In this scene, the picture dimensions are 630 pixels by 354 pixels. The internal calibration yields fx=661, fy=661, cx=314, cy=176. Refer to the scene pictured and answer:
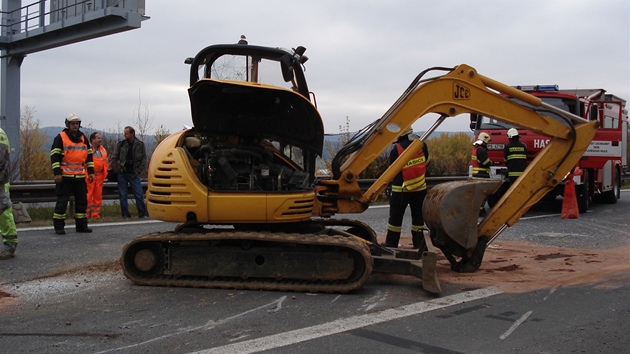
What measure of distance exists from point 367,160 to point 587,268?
3006mm

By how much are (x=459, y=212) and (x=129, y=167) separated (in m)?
8.15

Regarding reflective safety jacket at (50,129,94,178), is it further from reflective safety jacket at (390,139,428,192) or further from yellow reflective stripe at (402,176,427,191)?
yellow reflective stripe at (402,176,427,191)

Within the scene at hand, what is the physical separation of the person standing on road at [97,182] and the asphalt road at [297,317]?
5.88 metres

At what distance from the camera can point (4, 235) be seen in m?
8.03

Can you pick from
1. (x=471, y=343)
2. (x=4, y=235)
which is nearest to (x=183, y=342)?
(x=471, y=343)

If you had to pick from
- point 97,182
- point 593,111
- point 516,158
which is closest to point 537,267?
point 516,158

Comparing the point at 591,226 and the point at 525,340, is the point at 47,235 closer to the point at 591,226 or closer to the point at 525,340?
the point at 525,340

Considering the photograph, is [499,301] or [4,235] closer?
[499,301]

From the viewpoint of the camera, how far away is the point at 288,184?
6727mm

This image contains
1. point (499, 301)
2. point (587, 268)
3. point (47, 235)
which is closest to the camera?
point (499, 301)

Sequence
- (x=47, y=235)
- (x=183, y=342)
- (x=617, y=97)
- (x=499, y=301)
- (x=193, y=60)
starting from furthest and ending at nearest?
(x=617, y=97), (x=47, y=235), (x=193, y=60), (x=499, y=301), (x=183, y=342)

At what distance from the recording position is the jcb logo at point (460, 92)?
23.5ft

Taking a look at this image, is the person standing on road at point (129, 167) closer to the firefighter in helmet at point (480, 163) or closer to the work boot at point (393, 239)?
the work boot at point (393, 239)

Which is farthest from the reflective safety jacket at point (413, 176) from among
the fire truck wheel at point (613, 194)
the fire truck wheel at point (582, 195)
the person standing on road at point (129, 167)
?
the fire truck wheel at point (613, 194)
